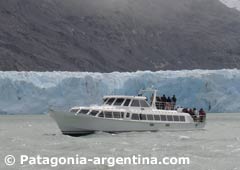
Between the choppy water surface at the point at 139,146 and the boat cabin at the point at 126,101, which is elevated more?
the boat cabin at the point at 126,101

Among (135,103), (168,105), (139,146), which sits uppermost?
(135,103)

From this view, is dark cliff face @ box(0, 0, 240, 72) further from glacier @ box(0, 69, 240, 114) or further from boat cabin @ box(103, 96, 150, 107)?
boat cabin @ box(103, 96, 150, 107)

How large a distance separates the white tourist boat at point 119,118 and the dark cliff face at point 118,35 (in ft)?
321

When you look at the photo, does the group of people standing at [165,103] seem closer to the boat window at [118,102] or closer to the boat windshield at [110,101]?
the boat window at [118,102]

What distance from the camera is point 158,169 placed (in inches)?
813

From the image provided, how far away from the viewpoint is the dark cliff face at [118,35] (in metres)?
144

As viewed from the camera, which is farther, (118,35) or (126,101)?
(118,35)

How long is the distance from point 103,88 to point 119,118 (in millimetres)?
33825

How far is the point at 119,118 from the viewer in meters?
33.0

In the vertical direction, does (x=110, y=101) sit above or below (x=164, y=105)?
above

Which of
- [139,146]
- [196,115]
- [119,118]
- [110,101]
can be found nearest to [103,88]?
[196,115]

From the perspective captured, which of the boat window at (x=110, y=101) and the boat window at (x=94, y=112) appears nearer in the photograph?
the boat window at (x=94, y=112)

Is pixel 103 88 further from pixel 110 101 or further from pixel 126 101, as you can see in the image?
pixel 126 101

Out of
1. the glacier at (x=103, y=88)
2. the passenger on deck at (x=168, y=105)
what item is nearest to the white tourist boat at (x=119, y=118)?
the passenger on deck at (x=168, y=105)
